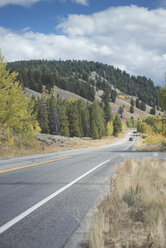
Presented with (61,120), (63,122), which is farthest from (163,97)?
(61,120)

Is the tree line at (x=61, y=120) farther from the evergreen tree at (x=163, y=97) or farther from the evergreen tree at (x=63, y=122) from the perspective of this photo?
the evergreen tree at (x=163, y=97)

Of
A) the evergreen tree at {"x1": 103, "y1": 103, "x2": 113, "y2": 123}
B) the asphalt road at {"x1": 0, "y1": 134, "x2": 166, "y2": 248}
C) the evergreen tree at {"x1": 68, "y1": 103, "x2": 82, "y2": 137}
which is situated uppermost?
the evergreen tree at {"x1": 103, "y1": 103, "x2": 113, "y2": 123}

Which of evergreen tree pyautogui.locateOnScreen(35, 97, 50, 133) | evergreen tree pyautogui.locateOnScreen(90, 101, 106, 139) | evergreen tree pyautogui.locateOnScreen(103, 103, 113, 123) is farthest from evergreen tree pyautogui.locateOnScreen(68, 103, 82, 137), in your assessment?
evergreen tree pyautogui.locateOnScreen(103, 103, 113, 123)

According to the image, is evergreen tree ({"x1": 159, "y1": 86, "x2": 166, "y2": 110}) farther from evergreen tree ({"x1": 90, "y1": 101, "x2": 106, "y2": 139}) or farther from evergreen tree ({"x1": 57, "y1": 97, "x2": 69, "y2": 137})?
evergreen tree ({"x1": 90, "y1": 101, "x2": 106, "y2": 139})

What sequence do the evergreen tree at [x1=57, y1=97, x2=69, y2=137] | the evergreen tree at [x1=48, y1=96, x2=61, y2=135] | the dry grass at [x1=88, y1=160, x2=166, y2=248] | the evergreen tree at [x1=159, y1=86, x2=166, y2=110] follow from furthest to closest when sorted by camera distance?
1. the evergreen tree at [x1=48, y1=96, x2=61, y2=135]
2. the evergreen tree at [x1=57, y1=97, x2=69, y2=137]
3. the evergreen tree at [x1=159, y1=86, x2=166, y2=110]
4. the dry grass at [x1=88, y1=160, x2=166, y2=248]

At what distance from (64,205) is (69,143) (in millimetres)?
31817

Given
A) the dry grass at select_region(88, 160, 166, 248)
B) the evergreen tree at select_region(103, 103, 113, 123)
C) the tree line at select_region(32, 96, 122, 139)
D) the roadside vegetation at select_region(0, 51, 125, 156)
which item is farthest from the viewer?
the evergreen tree at select_region(103, 103, 113, 123)

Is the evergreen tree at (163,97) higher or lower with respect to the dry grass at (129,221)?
higher

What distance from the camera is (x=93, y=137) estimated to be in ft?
244

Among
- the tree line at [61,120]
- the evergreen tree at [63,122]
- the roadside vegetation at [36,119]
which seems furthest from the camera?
the tree line at [61,120]

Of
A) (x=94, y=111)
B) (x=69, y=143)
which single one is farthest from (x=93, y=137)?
(x=69, y=143)

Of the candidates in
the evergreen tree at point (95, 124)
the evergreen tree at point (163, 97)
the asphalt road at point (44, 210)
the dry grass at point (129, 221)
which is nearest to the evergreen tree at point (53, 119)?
the evergreen tree at point (95, 124)

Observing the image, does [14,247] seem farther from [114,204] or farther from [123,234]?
[114,204]

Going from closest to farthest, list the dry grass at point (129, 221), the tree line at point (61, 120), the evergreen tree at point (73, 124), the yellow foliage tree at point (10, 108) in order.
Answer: the dry grass at point (129, 221), the yellow foliage tree at point (10, 108), the tree line at point (61, 120), the evergreen tree at point (73, 124)
